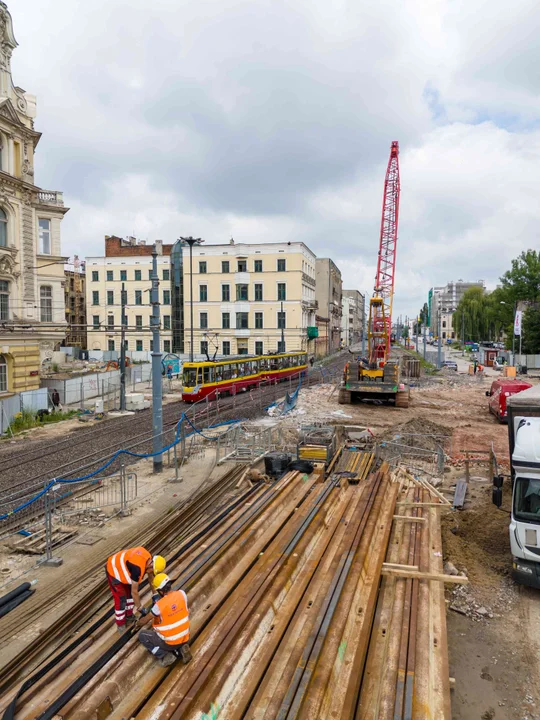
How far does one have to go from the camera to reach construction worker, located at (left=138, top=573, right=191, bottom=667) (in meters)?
5.51

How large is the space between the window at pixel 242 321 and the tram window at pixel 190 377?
3109 cm

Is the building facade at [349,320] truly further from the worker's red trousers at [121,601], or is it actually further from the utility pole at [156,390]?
the worker's red trousers at [121,601]

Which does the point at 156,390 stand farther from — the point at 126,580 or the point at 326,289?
the point at 326,289

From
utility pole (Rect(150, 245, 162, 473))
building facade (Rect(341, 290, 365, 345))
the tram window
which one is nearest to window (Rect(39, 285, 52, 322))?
the tram window

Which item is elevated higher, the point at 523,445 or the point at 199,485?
the point at 523,445

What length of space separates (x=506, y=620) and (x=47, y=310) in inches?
1183

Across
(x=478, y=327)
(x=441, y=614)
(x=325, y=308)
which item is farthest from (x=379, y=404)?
(x=478, y=327)

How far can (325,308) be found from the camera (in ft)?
301

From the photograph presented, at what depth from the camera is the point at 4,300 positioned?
86.7ft

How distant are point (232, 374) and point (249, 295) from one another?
27.6m

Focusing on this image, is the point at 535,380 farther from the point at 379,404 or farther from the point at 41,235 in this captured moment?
the point at 41,235

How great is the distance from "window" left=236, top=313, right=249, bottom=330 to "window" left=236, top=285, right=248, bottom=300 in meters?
2.10

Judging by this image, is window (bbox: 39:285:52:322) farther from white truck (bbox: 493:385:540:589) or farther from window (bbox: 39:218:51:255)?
white truck (bbox: 493:385:540:589)

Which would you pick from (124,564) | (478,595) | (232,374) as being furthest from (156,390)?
(232,374)
